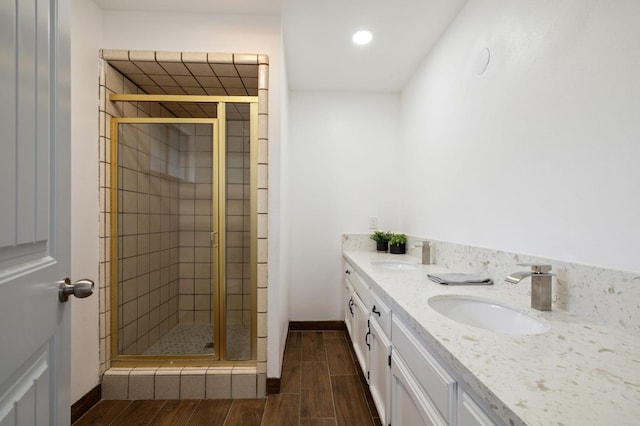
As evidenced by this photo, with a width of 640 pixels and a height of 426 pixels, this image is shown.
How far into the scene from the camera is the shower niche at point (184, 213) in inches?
75.7

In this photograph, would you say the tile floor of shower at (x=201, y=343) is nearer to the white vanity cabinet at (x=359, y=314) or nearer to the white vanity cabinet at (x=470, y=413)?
the white vanity cabinet at (x=359, y=314)

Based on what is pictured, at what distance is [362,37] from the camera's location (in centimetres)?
211

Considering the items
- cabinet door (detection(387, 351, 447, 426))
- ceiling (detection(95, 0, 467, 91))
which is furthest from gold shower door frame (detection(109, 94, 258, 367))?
cabinet door (detection(387, 351, 447, 426))

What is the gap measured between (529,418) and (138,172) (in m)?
2.34

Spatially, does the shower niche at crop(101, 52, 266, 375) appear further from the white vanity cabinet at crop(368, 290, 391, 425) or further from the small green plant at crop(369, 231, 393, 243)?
the small green plant at crop(369, 231, 393, 243)

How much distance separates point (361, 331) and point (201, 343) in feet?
3.63

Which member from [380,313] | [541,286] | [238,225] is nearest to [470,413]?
[541,286]

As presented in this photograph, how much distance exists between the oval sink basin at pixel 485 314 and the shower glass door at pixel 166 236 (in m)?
1.46

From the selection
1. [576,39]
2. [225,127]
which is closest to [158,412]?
[225,127]

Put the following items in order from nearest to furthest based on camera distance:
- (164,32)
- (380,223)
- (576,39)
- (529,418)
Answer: (529,418) → (576,39) → (164,32) → (380,223)

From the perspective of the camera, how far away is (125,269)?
198 centimetres

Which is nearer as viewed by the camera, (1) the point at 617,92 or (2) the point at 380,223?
(1) the point at 617,92

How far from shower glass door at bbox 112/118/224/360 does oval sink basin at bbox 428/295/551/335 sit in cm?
146

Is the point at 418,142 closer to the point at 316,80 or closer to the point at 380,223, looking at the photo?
the point at 380,223
